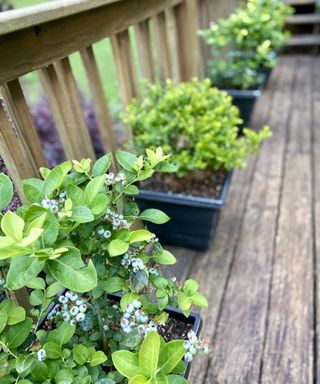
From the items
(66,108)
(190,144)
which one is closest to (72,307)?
(66,108)

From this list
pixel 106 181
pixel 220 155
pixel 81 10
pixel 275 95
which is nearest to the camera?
pixel 106 181

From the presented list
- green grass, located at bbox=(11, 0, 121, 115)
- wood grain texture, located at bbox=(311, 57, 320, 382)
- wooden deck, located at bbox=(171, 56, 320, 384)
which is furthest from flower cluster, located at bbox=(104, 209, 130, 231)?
green grass, located at bbox=(11, 0, 121, 115)

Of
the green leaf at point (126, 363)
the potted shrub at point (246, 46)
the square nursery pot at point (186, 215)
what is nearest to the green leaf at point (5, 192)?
the green leaf at point (126, 363)

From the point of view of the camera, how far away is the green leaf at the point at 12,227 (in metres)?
0.58

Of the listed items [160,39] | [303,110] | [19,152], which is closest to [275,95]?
[303,110]

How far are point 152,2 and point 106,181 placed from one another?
45.4 inches

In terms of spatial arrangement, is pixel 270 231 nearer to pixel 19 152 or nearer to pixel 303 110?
pixel 19 152

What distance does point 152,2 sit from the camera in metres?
1.62

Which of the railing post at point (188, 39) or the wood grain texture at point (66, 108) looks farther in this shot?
the railing post at point (188, 39)

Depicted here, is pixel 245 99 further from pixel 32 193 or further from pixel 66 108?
pixel 32 193

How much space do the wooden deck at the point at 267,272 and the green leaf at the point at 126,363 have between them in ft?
1.97

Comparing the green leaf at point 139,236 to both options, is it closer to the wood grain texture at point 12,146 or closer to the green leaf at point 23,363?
the green leaf at point 23,363

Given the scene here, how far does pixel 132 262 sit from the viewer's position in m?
0.75

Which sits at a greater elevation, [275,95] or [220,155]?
[220,155]
